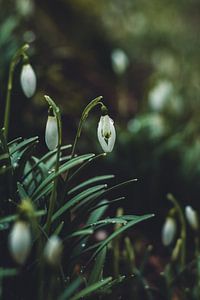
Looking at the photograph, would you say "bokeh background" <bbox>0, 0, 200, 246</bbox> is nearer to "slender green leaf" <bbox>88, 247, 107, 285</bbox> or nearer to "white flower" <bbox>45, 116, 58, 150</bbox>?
"slender green leaf" <bbox>88, 247, 107, 285</bbox>

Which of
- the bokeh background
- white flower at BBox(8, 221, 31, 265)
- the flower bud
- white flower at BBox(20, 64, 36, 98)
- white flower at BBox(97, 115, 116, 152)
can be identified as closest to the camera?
white flower at BBox(8, 221, 31, 265)

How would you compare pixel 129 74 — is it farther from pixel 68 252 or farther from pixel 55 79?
pixel 68 252

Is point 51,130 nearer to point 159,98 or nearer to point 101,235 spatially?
point 101,235

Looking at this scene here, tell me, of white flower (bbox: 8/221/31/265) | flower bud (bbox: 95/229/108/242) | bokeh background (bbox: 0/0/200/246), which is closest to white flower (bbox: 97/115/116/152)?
white flower (bbox: 8/221/31/265)

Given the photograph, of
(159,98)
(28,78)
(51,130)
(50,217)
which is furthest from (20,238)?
(159,98)

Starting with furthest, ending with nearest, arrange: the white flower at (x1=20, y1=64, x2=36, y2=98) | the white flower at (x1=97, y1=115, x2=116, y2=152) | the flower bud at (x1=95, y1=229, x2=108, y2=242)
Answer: the flower bud at (x1=95, y1=229, x2=108, y2=242) < the white flower at (x1=20, y1=64, x2=36, y2=98) < the white flower at (x1=97, y1=115, x2=116, y2=152)

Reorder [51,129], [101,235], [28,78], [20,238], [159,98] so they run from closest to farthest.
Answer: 1. [20,238]
2. [51,129]
3. [28,78]
4. [101,235]
5. [159,98]

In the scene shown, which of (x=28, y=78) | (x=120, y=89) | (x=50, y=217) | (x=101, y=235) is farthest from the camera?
(x=120, y=89)

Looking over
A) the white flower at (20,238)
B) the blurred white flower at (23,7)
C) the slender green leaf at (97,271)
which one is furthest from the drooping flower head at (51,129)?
the blurred white flower at (23,7)
